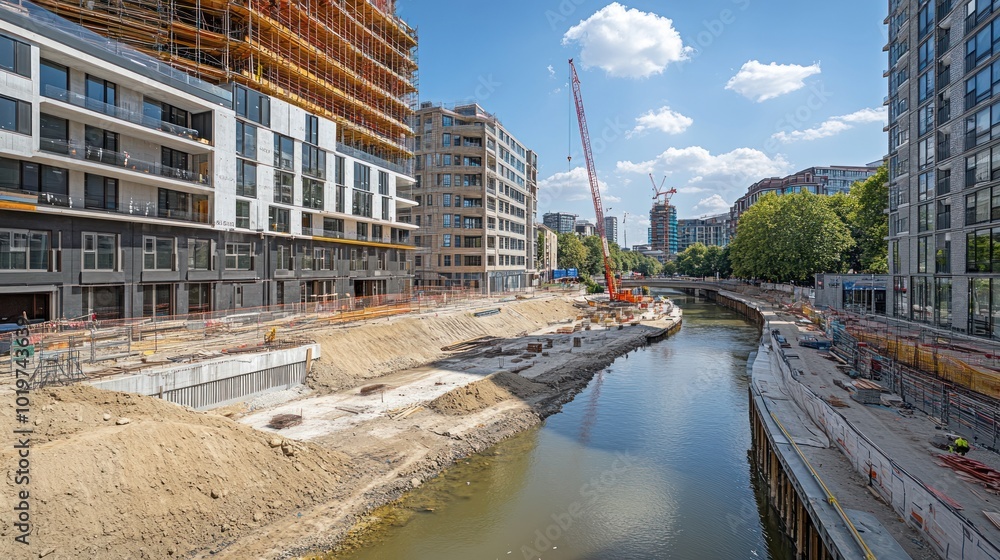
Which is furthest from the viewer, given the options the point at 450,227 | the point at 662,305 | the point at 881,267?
the point at 662,305

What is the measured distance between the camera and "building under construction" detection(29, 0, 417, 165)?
37969mm

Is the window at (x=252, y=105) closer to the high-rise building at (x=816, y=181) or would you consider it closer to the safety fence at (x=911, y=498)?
the safety fence at (x=911, y=498)

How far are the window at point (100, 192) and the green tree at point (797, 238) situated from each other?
84563 millimetres

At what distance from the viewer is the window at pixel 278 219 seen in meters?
42.6

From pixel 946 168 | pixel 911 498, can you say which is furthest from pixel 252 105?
pixel 946 168

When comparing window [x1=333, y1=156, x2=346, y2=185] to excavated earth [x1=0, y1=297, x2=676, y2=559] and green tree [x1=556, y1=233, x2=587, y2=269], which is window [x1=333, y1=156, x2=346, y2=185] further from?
green tree [x1=556, y1=233, x2=587, y2=269]

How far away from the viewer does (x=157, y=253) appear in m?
34.7

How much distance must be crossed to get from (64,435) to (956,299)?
53353 millimetres

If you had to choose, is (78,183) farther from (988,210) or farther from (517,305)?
(988,210)

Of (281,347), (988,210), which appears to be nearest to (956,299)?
(988,210)

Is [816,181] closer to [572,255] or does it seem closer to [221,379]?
[572,255]

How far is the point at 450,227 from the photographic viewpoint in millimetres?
79438

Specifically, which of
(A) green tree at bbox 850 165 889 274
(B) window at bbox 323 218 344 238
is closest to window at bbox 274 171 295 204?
(B) window at bbox 323 218 344 238

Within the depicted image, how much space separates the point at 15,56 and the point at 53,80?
3047mm
